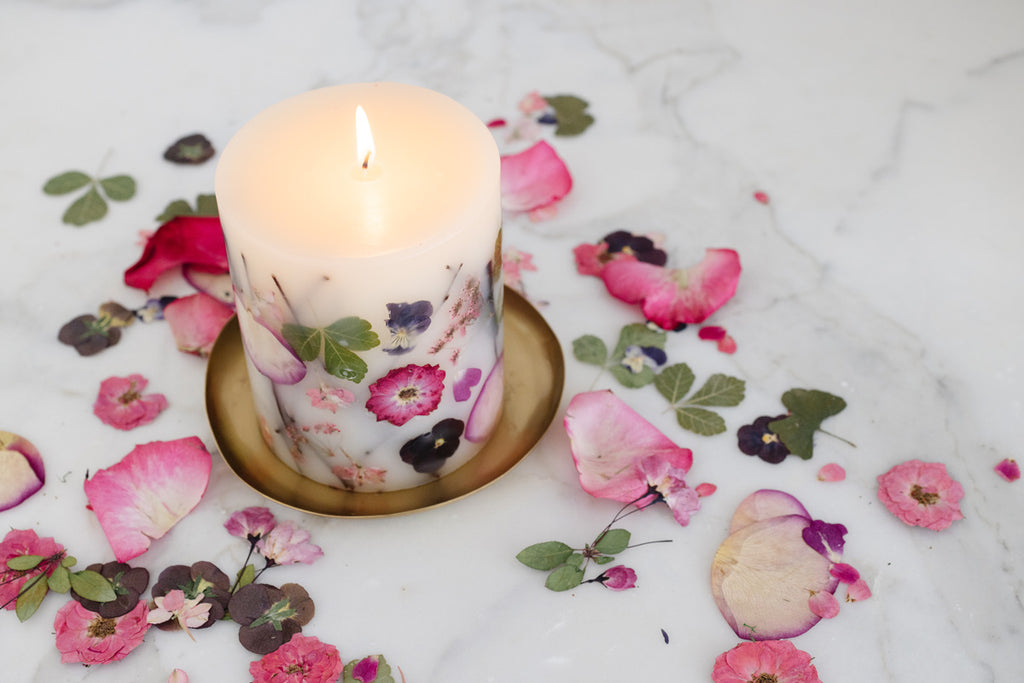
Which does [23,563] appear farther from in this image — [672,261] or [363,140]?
[672,261]

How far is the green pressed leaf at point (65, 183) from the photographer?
84 centimetres

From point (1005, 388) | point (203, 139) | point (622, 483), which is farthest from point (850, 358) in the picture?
point (203, 139)

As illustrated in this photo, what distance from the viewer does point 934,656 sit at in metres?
0.55

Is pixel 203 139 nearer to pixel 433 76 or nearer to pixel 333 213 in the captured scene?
pixel 433 76

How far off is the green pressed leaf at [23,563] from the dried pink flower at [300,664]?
163mm

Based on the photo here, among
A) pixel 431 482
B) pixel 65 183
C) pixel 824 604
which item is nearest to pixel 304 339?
pixel 431 482

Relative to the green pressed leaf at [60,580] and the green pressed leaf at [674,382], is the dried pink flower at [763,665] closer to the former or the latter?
the green pressed leaf at [674,382]

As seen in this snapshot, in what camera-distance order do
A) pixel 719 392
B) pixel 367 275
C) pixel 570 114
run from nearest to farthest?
1. pixel 367 275
2. pixel 719 392
3. pixel 570 114

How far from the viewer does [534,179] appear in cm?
83

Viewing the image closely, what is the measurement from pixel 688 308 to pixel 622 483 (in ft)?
0.58

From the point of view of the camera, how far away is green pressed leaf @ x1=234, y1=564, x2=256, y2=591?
0.58 meters

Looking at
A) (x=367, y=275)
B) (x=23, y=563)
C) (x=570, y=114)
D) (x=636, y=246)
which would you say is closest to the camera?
Result: (x=367, y=275)

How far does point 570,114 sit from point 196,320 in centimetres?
43

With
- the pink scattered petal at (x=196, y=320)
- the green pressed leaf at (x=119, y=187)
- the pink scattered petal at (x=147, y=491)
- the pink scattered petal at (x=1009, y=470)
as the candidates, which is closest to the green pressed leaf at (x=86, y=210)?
the green pressed leaf at (x=119, y=187)
